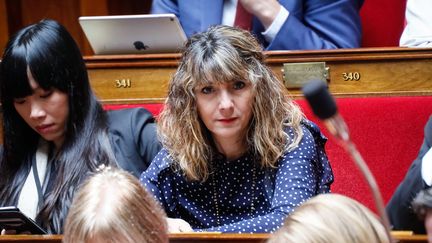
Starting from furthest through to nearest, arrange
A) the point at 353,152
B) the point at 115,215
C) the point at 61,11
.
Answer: the point at 61,11 < the point at 115,215 < the point at 353,152

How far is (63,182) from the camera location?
4.52ft

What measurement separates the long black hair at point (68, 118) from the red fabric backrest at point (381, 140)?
40 centimetres

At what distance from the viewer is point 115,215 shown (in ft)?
2.73

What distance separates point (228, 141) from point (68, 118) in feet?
1.00

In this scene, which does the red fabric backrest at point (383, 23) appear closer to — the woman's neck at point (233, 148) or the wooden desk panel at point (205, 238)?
the woman's neck at point (233, 148)

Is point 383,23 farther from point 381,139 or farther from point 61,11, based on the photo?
point 61,11

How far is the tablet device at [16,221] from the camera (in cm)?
113

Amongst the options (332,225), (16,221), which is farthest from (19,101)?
(332,225)

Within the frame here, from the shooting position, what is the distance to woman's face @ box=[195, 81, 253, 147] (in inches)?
50.1

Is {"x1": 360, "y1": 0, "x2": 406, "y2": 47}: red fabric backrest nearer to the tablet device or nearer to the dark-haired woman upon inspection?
the dark-haired woman

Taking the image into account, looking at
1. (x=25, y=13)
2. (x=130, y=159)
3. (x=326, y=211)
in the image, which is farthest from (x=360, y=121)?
(x=25, y=13)

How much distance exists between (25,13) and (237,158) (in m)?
1.26

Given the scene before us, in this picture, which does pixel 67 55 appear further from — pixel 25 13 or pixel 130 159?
pixel 25 13

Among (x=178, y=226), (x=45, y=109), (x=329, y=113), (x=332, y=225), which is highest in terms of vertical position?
(x=329, y=113)
